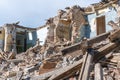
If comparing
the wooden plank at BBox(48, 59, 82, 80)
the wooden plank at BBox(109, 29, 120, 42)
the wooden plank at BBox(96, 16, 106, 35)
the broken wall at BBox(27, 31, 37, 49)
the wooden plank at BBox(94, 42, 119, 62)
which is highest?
the wooden plank at BBox(109, 29, 120, 42)

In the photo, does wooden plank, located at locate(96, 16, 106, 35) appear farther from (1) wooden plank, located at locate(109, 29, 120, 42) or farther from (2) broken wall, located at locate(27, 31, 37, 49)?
(1) wooden plank, located at locate(109, 29, 120, 42)

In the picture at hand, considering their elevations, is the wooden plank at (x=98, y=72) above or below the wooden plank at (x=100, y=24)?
above

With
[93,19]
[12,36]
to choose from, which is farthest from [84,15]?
[12,36]

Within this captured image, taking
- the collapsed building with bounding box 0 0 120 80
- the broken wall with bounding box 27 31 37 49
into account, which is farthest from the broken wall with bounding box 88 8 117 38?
the broken wall with bounding box 27 31 37 49

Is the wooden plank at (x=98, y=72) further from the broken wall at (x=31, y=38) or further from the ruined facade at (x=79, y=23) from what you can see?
the broken wall at (x=31, y=38)

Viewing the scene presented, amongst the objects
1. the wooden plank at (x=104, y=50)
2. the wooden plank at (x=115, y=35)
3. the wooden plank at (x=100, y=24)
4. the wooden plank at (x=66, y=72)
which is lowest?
the wooden plank at (x=100, y=24)

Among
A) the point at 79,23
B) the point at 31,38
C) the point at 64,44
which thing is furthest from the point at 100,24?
the point at 31,38

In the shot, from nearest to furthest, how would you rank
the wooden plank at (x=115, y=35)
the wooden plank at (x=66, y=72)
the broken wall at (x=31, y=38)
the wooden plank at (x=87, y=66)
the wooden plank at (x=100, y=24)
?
the wooden plank at (x=87, y=66)
the wooden plank at (x=115, y=35)
the wooden plank at (x=66, y=72)
the wooden plank at (x=100, y=24)
the broken wall at (x=31, y=38)

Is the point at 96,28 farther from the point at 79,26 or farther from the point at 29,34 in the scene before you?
the point at 29,34

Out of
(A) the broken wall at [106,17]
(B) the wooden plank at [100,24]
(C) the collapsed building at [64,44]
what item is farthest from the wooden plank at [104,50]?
(B) the wooden plank at [100,24]

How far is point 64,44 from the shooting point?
25.3m

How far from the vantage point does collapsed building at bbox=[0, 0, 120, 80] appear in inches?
183

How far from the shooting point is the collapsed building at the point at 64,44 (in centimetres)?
464

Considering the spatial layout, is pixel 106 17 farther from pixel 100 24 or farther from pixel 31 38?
pixel 31 38
